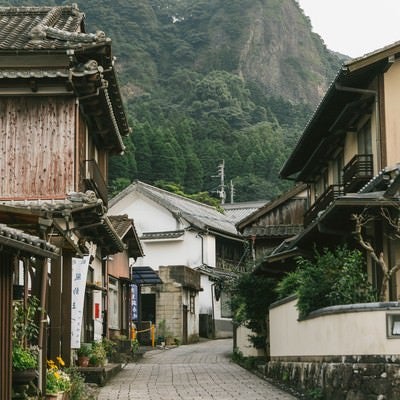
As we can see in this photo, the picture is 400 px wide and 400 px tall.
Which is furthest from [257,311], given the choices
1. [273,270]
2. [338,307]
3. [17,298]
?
[17,298]

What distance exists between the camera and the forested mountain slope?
8050 cm

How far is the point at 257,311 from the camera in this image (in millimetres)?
26719

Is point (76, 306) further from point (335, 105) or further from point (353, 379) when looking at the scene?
point (335, 105)

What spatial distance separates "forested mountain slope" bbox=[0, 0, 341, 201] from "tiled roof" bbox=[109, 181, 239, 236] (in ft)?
46.1

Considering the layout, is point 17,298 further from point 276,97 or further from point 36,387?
point 276,97

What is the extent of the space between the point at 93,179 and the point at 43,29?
4.31m

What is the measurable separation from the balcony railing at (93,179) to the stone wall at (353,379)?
764cm

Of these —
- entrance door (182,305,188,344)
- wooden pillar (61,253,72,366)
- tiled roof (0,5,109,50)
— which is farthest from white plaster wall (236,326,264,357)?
tiled roof (0,5,109,50)

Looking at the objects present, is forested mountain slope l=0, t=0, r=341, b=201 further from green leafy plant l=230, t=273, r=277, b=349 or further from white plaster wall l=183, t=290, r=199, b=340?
green leafy plant l=230, t=273, r=277, b=349

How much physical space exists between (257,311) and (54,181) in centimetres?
950

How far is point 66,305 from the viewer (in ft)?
60.6

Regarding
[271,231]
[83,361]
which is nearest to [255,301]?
[83,361]

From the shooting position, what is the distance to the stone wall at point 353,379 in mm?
12695

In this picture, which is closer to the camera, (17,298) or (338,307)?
(17,298)
